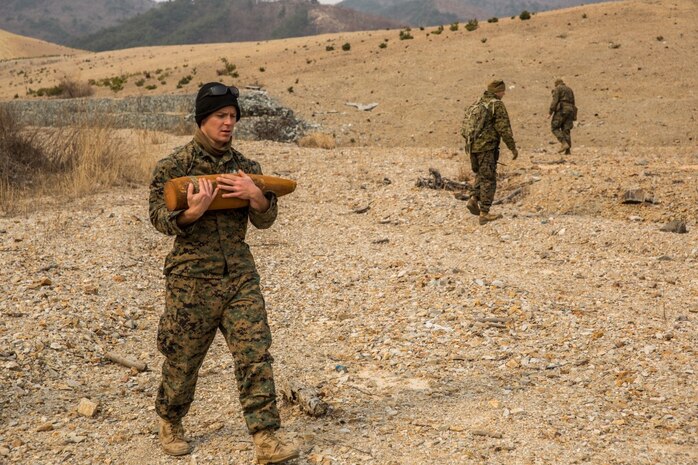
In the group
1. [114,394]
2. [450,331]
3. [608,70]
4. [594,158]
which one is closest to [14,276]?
[114,394]

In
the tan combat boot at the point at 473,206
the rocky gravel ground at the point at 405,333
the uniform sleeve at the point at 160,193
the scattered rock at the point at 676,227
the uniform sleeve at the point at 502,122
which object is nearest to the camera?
the uniform sleeve at the point at 160,193

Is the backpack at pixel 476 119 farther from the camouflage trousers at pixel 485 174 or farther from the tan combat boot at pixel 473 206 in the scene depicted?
the tan combat boot at pixel 473 206

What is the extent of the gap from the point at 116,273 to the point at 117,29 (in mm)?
191569

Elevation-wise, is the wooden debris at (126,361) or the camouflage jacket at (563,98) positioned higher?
the camouflage jacket at (563,98)

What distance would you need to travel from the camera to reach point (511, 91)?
22625mm

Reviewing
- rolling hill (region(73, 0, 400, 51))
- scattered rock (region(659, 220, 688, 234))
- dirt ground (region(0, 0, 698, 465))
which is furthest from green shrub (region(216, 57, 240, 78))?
rolling hill (region(73, 0, 400, 51))

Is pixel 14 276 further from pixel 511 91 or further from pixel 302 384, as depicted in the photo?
pixel 511 91

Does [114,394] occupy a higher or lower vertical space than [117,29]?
lower


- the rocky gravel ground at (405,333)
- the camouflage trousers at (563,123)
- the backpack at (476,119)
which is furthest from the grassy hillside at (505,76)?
the rocky gravel ground at (405,333)

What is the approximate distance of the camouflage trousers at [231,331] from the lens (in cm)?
307

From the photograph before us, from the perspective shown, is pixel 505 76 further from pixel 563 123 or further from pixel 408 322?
pixel 408 322

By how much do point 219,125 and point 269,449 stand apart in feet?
5.12

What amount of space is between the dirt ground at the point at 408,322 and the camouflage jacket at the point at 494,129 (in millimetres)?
1069

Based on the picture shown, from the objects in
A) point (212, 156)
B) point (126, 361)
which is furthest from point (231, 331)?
point (126, 361)
